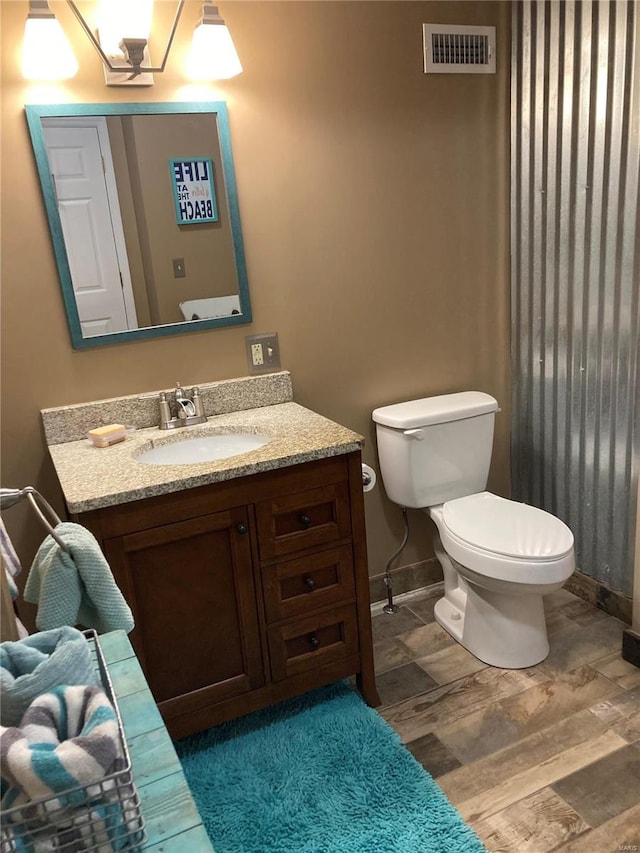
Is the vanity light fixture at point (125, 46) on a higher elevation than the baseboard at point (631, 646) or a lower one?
higher

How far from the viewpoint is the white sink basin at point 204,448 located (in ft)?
6.72

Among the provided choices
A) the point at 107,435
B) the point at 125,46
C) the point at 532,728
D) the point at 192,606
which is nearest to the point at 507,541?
the point at 532,728

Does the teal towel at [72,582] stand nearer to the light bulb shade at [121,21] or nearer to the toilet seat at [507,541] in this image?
the toilet seat at [507,541]

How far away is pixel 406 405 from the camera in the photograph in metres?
2.48

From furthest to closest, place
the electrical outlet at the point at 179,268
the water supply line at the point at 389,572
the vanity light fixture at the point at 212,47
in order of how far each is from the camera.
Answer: the water supply line at the point at 389,572 → the electrical outlet at the point at 179,268 → the vanity light fixture at the point at 212,47

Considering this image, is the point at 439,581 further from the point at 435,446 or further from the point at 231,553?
the point at 231,553

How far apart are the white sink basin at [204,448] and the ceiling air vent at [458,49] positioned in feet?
4.63

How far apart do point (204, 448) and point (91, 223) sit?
2.46ft

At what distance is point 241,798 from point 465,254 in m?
1.96

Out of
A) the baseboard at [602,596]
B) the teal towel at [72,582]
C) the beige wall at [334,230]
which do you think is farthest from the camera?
the baseboard at [602,596]

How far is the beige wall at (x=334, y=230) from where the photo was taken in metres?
1.99

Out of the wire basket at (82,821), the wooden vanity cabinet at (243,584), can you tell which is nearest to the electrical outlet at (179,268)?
the wooden vanity cabinet at (243,584)

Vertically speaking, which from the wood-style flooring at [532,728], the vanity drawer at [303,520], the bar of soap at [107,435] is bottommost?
the wood-style flooring at [532,728]

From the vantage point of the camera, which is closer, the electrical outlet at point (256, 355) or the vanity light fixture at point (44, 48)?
the vanity light fixture at point (44, 48)
